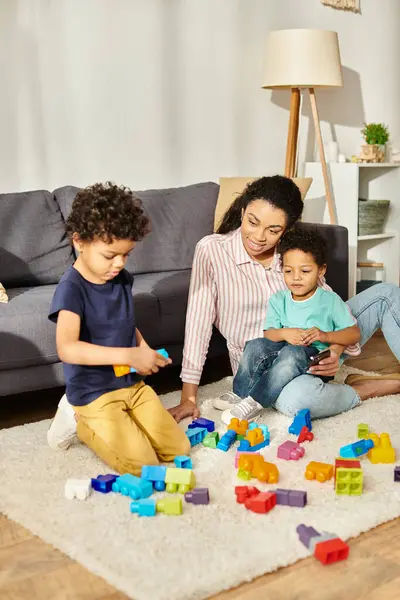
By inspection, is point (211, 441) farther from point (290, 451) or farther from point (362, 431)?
point (362, 431)

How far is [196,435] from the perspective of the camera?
2.36m

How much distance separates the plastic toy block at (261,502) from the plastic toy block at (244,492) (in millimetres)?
14

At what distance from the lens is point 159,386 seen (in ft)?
10.2

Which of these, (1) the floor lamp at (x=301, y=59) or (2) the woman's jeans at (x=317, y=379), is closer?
(2) the woman's jeans at (x=317, y=379)

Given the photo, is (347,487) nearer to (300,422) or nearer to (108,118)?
(300,422)

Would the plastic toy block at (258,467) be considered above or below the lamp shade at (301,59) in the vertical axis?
below

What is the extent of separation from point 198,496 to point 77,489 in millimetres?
306

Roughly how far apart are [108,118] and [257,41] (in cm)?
110

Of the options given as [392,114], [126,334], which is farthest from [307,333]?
[392,114]

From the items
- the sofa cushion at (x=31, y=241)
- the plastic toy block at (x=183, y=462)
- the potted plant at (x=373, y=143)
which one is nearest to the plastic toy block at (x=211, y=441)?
the plastic toy block at (x=183, y=462)

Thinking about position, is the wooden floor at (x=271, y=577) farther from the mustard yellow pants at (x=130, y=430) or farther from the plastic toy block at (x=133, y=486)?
the mustard yellow pants at (x=130, y=430)

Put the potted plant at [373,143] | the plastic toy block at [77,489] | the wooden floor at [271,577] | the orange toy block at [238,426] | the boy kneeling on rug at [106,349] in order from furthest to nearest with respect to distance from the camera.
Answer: the potted plant at [373,143], the orange toy block at [238,426], the boy kneeling on rug at [106,349], the plastic toy block at [77,489], the wooden floor at [271,577]

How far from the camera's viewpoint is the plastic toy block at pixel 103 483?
6.61 feet

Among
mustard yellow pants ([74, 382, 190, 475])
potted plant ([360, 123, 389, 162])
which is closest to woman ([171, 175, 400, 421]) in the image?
mustard yellow pants ([74, 382, 190, 475])
